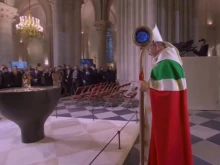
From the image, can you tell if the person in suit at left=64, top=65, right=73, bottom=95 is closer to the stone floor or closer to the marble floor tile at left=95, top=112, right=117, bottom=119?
the stone floor

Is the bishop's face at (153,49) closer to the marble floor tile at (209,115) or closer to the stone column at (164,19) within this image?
the marble floor tile at (209,115)

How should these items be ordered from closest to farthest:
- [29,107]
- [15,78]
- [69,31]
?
1. [29,107]
2. [15,78]
3. [69,31]

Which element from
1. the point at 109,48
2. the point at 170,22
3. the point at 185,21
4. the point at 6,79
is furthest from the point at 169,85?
the point at 109,48

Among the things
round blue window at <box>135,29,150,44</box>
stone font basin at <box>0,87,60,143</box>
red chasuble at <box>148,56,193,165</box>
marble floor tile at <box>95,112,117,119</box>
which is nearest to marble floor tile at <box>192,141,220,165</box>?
red chasuble at <box>148,56,193,165</box>

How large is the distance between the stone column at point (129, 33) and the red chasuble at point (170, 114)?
6.50 meters

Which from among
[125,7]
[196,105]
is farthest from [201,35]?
[196,105]

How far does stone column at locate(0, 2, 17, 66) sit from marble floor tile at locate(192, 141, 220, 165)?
12.2 meters

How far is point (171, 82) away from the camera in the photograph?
216 cm

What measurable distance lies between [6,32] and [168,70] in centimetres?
1311

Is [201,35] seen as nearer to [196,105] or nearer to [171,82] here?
[196,105]

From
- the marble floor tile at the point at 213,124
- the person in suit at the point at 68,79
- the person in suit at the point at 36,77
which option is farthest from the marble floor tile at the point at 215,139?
the person in suit at the point at 68,79

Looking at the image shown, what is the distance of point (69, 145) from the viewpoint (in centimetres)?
407

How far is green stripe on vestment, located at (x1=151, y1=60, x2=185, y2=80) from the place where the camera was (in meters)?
2.18

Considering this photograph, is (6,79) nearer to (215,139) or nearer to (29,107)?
(29,107)
